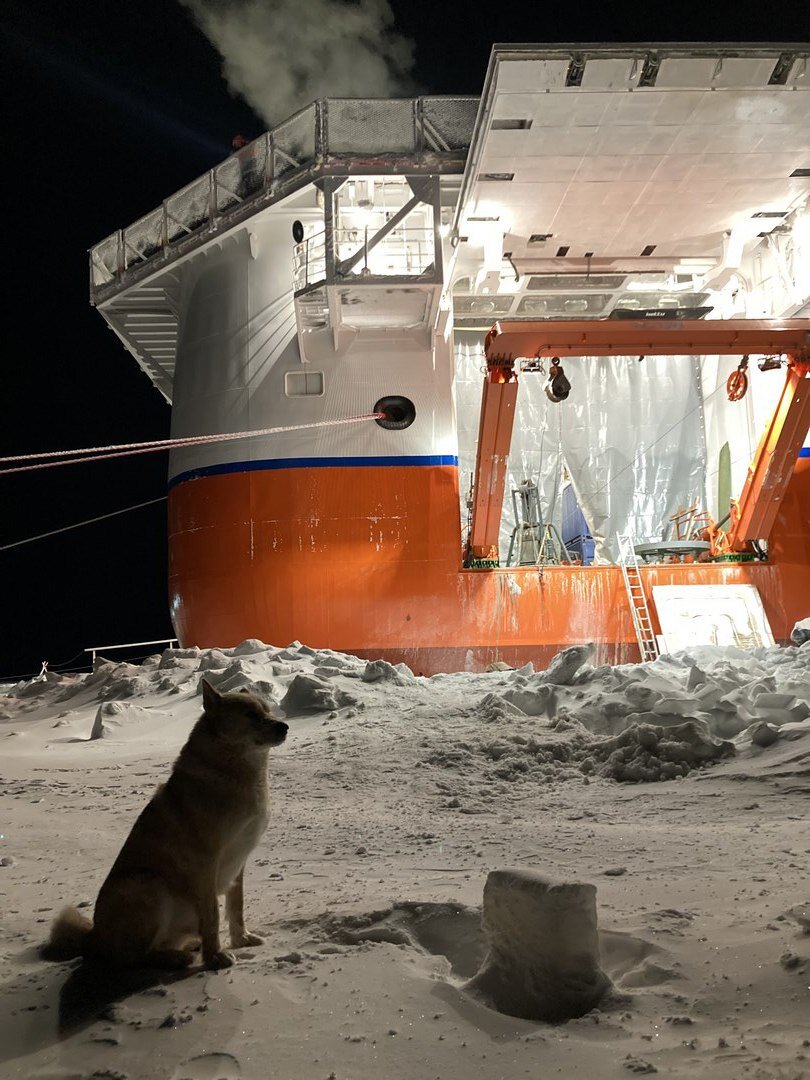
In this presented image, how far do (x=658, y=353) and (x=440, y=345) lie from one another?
10.3ft

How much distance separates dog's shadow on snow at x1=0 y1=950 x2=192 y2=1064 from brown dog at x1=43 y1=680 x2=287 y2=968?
0.06 meters

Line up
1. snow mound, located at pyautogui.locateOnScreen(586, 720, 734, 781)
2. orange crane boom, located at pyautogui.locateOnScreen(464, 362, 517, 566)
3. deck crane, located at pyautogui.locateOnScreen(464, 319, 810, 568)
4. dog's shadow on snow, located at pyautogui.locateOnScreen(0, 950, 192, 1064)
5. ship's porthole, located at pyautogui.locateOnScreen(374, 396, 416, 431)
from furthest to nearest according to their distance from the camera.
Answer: ship's porthole, located at pyautogui.locateOnScreen(374, 396, 416, 431), orange crane boom, located at pyautogui.locateOnScreen(464, 362, 517, 566), deck crane, located at pyautogui.locateOnScreen(464, 319, 810, 568), snow mound, located at pyautogui.locateOnScreen(586, 720, 734, 781), dog's shadow on snow, located at pyautogui.locateOnScreen(0, 950, 192, 1064)

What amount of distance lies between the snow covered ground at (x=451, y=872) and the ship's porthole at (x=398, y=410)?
453cm

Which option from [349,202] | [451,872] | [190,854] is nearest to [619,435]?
[349,202]

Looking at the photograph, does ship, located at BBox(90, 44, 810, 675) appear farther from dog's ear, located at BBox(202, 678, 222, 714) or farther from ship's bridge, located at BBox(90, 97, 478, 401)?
dog's ear, located at BBox(202, 678, 222, 714)

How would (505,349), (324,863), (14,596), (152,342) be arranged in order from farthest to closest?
(14,596) → (152,342) → (505,349) → (324,863)

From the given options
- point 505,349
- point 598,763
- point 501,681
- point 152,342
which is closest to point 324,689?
point 501,681

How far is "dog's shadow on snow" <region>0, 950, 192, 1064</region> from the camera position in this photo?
2404 mm

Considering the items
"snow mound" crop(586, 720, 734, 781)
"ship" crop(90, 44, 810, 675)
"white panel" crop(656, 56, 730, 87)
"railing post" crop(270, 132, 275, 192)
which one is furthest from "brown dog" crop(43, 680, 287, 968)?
"railing post" crop(270, 132, 275, 192)

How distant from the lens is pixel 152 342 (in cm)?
1705

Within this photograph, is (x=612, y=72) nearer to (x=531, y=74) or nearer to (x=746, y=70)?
(x=531, y=74)

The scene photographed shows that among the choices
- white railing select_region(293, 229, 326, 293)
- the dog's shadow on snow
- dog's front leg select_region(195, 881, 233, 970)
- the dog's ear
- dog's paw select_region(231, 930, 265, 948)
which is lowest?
dog's paw select_region(231, 930, 265, 948)

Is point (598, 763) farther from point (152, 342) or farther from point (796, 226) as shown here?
point (152, 342)

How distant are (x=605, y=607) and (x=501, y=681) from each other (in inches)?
152
